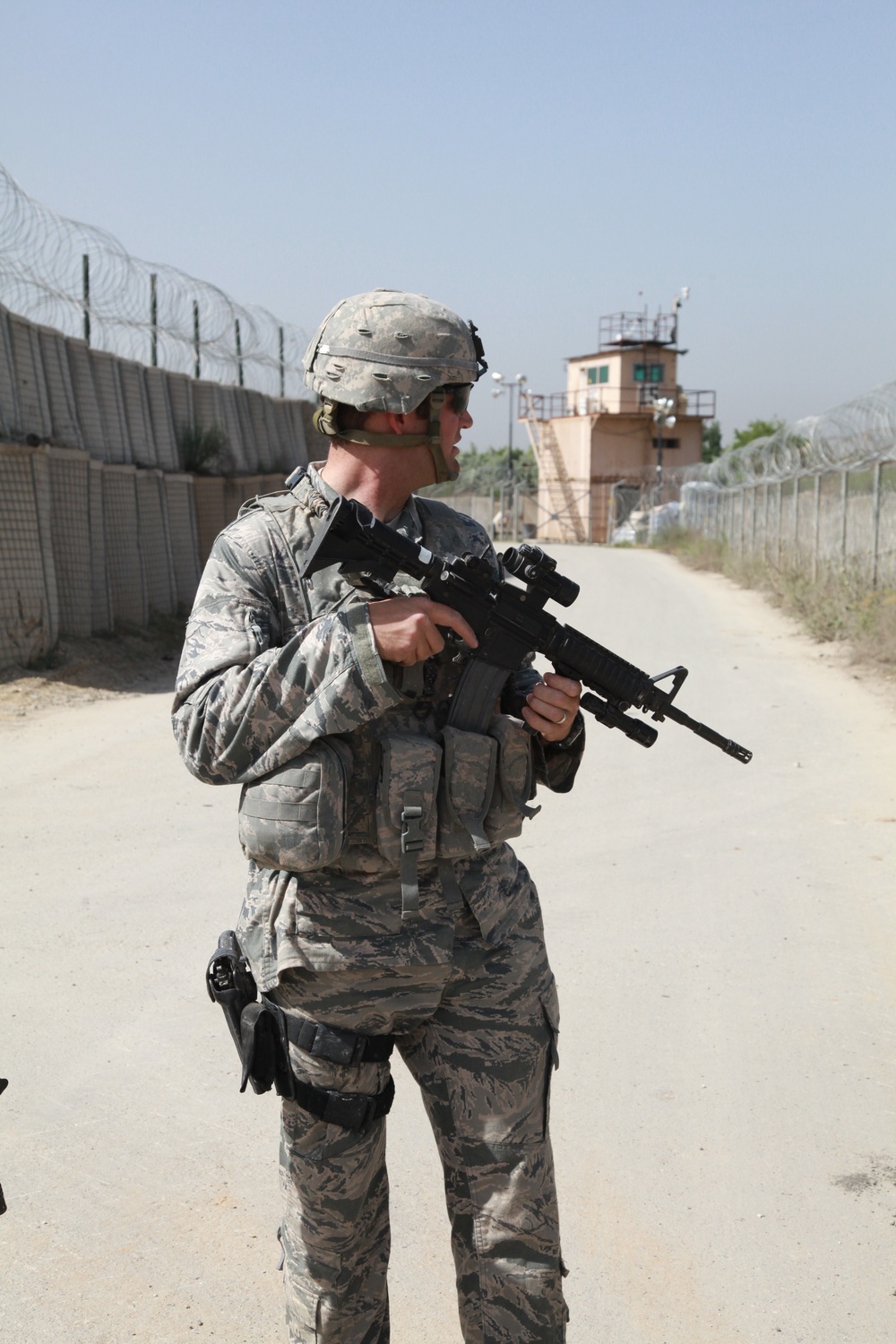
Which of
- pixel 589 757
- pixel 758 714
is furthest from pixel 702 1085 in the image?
pixel 758 714

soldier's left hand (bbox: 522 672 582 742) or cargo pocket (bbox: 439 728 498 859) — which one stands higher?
soldier's left hand (bbox: 522 672 582 742)

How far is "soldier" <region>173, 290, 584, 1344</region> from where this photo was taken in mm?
1777

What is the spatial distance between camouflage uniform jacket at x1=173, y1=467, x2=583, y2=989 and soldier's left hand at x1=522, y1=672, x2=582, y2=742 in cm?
14

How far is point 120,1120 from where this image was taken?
292 centimetres

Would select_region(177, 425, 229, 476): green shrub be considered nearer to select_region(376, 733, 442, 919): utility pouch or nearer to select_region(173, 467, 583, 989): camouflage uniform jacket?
select_region(173, 467, 583, 989): camouflage uniform jacket

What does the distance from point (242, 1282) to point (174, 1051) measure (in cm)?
98

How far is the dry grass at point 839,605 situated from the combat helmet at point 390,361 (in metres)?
8.11

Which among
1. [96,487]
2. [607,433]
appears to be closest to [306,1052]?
[96,487]

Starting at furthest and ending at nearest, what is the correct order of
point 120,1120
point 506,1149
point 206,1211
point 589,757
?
1. point 589,757
2. point 120,1120
3. point 206,1211
4. point 506,1149

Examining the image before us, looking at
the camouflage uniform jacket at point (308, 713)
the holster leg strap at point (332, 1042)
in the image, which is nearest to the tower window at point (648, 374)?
the camouflage uniform jacket at point (308, 713)

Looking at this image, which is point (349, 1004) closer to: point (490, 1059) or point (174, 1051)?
point (490, 1059)

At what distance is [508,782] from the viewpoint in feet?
6.43

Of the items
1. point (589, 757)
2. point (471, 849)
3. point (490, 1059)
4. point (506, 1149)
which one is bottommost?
point (589, 757)

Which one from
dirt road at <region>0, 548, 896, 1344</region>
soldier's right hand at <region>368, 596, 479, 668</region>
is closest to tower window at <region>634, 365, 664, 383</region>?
dirt road at <region>0, 548, 896, 1344</region>
